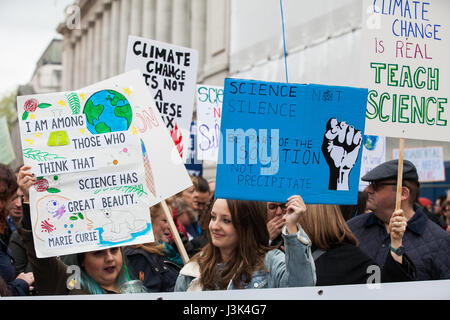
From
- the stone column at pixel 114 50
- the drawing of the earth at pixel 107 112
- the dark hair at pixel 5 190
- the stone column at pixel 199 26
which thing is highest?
the stone column at pixel 199 26

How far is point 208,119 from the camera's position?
570cm

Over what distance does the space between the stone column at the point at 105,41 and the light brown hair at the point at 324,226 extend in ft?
40.7

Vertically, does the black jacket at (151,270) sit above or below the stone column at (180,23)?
below

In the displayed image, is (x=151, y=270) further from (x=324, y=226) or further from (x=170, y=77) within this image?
(x=170, y=77)

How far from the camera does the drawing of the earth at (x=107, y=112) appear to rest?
3523 millimetres

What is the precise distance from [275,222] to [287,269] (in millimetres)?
1353

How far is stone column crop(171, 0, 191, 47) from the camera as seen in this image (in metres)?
22.0

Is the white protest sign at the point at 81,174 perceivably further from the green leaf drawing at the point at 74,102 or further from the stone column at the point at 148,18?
the stone column at the point at 148,18

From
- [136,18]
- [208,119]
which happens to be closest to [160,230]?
[208,119]

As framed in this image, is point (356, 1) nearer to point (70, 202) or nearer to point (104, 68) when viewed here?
point (70, 202)

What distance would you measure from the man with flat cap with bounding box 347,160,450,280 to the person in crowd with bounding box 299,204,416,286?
0.47 m

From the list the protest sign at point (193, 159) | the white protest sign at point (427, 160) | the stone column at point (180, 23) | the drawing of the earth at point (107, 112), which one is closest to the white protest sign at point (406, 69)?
the drawing of the earth at point (107, 112)
